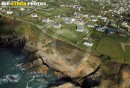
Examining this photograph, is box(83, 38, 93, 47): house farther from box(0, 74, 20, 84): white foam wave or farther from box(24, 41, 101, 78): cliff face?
box(0, 74, 20, 84): white foam wave

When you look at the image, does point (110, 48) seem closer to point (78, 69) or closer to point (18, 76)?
point (78, 69)

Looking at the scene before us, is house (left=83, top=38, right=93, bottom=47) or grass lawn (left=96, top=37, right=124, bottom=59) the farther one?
house (left=83, top=38, right=93, bottom=47)

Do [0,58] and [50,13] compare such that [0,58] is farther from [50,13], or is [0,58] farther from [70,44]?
[50,13]

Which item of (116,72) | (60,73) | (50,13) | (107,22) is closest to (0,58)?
(60,73)

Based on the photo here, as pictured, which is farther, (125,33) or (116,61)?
(125,33)

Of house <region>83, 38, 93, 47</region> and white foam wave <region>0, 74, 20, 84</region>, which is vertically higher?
house <region>83, 38, 93, 47</region>

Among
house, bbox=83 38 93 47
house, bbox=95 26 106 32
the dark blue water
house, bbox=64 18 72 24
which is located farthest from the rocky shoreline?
house, bbox=64 18 72 24
